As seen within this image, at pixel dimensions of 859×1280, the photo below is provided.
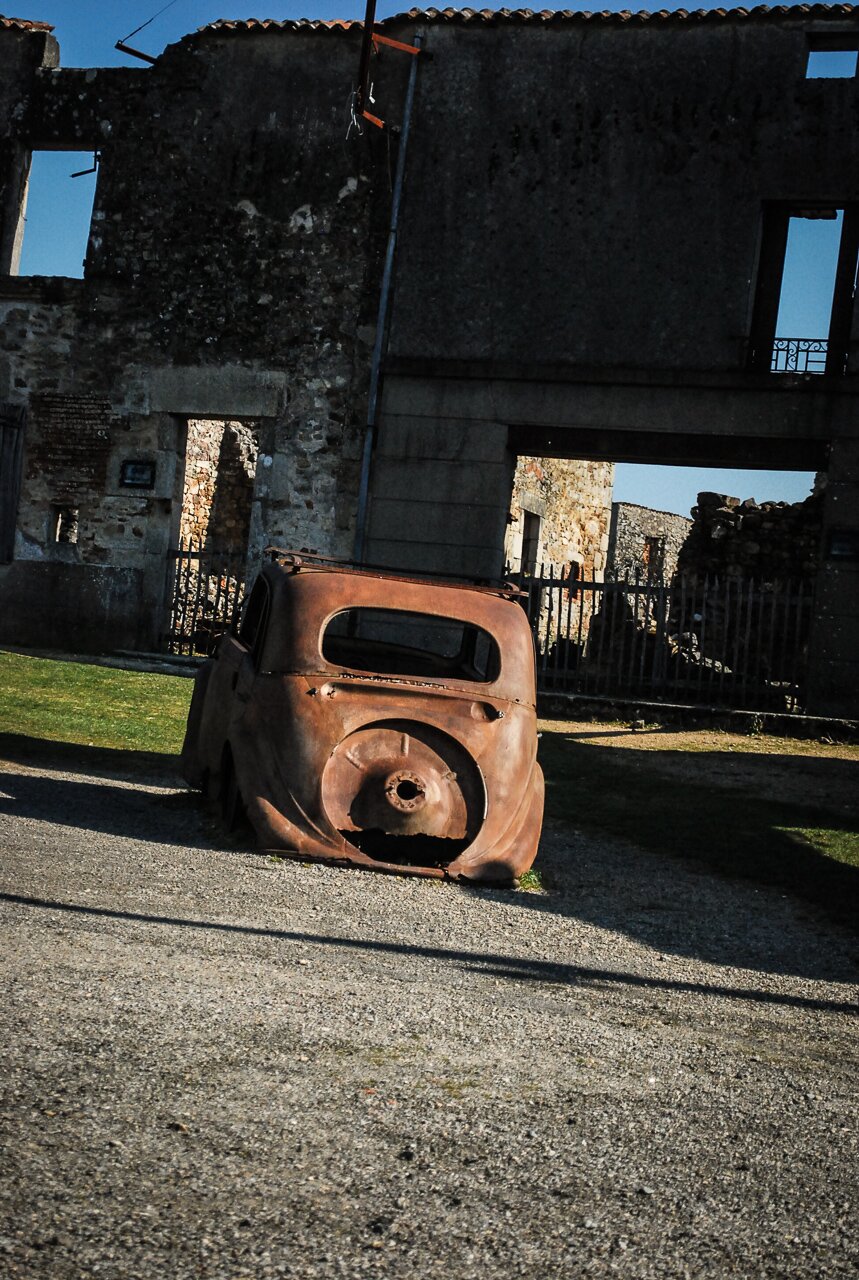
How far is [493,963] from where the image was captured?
16.0ft

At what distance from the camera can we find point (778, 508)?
22.5m

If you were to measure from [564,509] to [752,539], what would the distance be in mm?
4661

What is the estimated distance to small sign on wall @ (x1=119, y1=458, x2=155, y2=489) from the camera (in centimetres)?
1697

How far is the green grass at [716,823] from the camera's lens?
7.34m

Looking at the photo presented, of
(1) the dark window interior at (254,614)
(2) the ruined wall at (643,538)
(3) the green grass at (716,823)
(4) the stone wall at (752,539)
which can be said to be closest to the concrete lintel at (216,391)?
(3) the green grass at (716,823)

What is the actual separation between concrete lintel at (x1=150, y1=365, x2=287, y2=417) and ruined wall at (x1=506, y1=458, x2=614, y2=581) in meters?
7.19

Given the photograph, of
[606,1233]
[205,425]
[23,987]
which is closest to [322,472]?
[205,425]

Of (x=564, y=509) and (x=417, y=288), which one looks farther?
(x=564, y=509)

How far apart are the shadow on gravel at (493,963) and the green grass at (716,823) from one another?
1682mm

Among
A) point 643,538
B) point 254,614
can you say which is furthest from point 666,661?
point 643,538

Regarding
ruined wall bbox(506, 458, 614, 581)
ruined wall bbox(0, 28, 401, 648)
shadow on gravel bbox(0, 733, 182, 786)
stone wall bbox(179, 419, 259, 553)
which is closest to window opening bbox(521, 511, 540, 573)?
ruined wall bbox(506, 458, 614, 581)

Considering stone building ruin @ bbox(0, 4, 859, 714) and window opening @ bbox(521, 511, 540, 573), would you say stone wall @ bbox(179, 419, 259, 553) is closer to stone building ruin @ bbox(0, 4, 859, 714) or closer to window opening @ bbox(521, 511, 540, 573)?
window opening @ bbox(521, 511, 540, 573)

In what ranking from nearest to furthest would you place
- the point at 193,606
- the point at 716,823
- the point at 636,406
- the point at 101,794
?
the point at 101,794 < the point at 716,823 < the point at 636,406 < the point at 193,606

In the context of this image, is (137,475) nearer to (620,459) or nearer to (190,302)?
(190,302)
